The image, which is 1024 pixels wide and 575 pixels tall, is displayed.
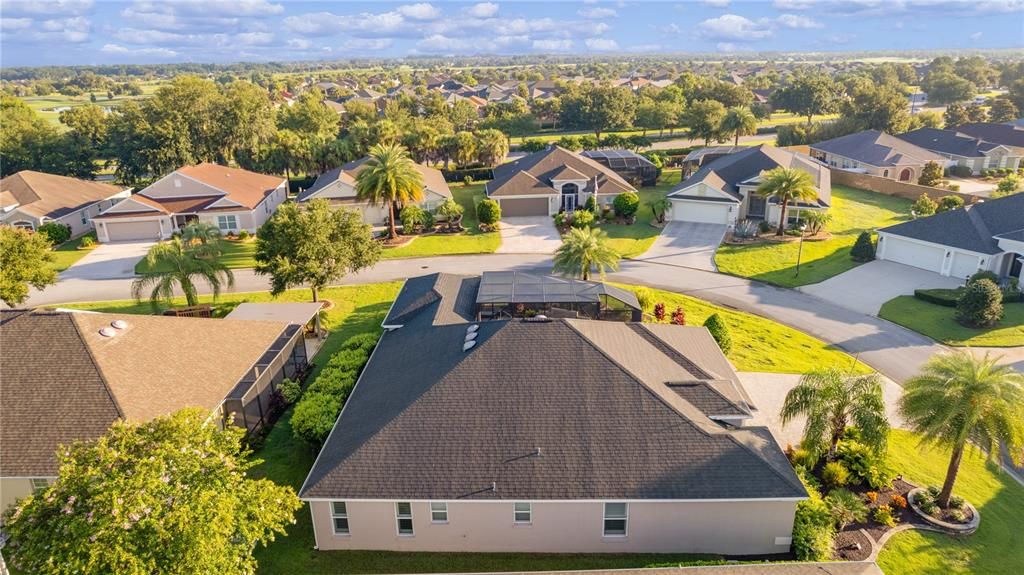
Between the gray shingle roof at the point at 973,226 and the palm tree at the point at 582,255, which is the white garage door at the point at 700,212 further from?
the palm tree at the point at 582,255

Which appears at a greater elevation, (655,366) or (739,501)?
(655,366)

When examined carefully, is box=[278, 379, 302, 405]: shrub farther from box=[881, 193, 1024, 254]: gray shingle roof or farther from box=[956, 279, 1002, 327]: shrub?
box=[881, 193, 1024, 254]: gray shingle roof

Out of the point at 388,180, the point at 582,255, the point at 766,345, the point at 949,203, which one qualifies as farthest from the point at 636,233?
the point at 949,203

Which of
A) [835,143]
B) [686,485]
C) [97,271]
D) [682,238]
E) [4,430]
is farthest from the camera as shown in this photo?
[835,143]

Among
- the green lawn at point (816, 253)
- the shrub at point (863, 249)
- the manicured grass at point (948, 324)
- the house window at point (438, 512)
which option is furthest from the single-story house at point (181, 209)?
the manicured grass at point (948, 324)

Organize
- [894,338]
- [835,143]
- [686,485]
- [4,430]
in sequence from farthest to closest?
1. [835,143]
2. [894,338]
3. [4,430]
4. [686,485]

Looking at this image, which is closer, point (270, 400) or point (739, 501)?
point (739, 501)

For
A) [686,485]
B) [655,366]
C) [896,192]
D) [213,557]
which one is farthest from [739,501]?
Result: [896,192]

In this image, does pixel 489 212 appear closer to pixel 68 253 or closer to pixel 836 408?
pixel 68 253

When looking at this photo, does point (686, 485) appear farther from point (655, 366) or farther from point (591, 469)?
point (655, 366)
